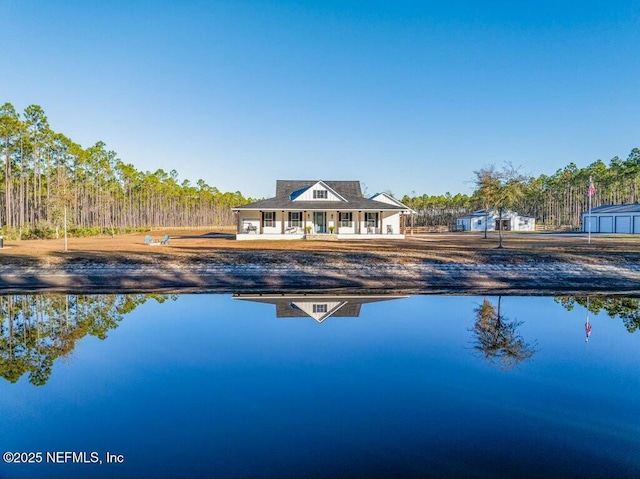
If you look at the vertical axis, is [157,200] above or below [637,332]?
above

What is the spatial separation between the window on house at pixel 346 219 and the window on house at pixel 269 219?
555 centimetres

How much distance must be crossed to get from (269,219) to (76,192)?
3022 centimetres

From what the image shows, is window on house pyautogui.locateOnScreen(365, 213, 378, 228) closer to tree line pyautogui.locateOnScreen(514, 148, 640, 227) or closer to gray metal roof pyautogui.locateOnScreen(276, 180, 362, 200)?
gray metal roof pyautogui.locateOnScreen(276, 180, 362, 200)

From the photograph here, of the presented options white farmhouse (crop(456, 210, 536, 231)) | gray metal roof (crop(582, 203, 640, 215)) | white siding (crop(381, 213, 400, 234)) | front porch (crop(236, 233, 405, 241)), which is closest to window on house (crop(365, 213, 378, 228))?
white siding (crop(381, 213, 400, 234))

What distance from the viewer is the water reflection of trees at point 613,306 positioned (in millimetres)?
9382

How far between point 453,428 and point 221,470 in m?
2.43

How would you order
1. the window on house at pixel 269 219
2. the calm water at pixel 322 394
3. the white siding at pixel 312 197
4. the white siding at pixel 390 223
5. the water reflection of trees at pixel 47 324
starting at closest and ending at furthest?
the calm water at pixel 322 394 < the water reflection of trees at pixel 47 324 < the window on house at pixel 269 219 < the white siding at pixel 312 197 < the white siding at pixel 390 223

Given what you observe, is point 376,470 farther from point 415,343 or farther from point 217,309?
point 217,309

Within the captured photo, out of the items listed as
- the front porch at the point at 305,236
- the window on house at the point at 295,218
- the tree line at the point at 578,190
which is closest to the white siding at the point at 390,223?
the front porch at the point at 305,236

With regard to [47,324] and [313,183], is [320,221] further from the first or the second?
[47,324]

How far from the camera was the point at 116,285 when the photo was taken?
13.6 metres

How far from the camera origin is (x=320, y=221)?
33969 millimetres

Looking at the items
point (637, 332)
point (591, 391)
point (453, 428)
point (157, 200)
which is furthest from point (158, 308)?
point (157, 200)

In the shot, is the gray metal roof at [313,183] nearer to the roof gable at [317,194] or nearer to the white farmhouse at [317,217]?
the white farmhouse at [317,217]
